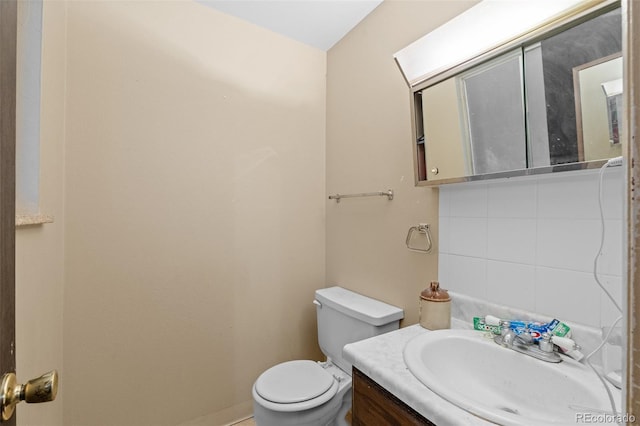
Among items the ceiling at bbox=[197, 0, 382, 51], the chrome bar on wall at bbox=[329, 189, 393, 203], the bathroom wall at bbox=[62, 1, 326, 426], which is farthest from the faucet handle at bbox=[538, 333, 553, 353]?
the ceiling at bbox=[197, 0, 382, 51]

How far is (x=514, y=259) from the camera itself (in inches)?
39.4

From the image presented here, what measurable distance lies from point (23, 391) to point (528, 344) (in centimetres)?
117

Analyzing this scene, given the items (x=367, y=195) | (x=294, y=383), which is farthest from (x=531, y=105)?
(x=294, y=383)

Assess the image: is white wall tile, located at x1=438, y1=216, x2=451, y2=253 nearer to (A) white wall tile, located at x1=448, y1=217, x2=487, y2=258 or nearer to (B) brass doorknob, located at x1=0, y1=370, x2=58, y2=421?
(A) white wall tile, located at x1=448, y1=217, x2=487, y2=258

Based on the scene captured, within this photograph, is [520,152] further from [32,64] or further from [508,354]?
[32,64]

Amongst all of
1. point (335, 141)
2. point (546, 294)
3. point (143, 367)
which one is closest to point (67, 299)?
point (143, 367)

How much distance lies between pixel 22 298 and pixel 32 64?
750 millimetres

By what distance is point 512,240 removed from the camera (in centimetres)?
101

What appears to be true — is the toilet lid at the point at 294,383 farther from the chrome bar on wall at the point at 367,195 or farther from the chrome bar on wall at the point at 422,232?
the chrome bar on wall at the point at 367,195

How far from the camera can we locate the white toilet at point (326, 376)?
3.92ft

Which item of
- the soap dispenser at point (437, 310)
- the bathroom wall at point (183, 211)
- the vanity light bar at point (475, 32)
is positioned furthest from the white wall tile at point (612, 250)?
the bathroom wall at point (183, 211)

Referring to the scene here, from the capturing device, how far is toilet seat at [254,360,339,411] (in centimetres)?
120

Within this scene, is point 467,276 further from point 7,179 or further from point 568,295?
point 7,179

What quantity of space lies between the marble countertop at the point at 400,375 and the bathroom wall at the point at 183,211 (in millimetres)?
931
